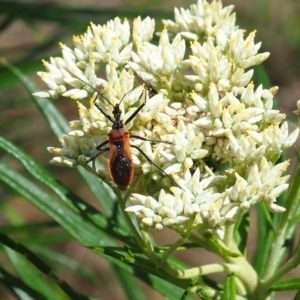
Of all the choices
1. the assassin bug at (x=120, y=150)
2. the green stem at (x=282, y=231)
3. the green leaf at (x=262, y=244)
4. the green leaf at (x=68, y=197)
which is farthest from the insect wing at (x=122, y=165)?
the green leaf at (x=262, y=244)

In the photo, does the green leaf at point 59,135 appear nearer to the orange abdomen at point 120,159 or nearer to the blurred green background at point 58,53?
the blurred green background at point 58,53

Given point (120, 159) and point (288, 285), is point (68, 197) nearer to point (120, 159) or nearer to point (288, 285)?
point (120, 159)

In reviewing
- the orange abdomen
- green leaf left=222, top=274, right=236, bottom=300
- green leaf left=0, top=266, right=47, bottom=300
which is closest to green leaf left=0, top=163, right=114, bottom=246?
green leaf left=0, top=266, right=47, bottom=300

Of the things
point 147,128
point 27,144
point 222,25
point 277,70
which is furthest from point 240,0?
point 147,128

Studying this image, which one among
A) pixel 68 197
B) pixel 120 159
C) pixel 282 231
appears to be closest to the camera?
pixel 120 159

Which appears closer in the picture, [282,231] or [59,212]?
[282,231]

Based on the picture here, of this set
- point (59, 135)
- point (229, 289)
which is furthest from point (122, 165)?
point (59, 135)

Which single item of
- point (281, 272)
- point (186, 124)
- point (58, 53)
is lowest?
point (281, 272)

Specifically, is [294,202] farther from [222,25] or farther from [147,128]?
[222,25]
